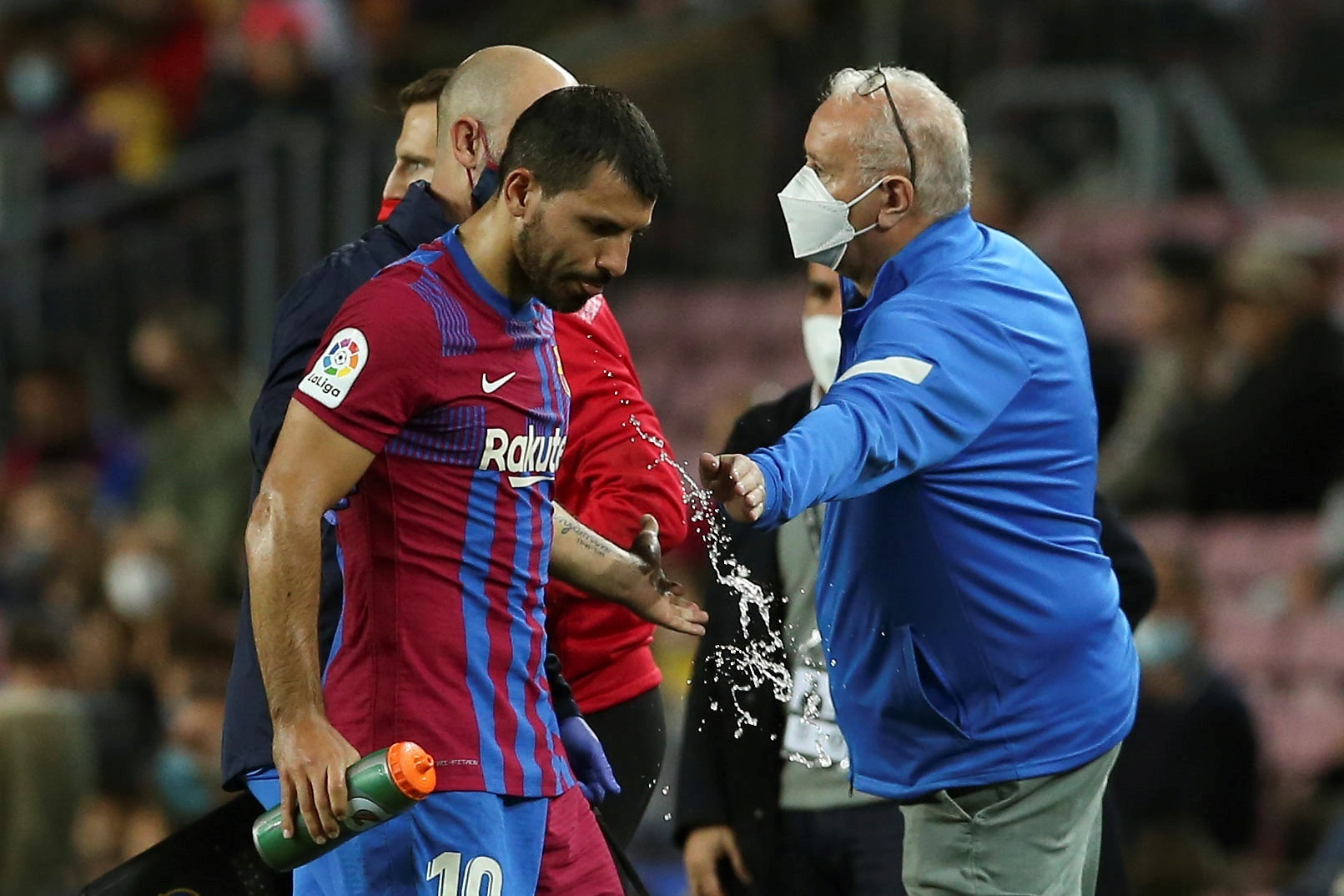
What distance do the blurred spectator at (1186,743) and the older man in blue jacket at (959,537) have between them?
3.26m

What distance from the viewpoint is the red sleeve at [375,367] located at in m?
3.63

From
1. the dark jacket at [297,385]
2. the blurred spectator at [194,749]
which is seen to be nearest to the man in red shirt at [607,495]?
the dark jacket at [297,385]

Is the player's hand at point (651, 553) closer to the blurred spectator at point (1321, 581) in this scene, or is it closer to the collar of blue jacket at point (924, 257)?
the collar of blue jacket at point (924, 257)

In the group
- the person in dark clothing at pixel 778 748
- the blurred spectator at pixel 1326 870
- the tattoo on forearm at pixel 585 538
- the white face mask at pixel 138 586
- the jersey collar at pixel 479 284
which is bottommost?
the blurred spectator at pixel 1326 870

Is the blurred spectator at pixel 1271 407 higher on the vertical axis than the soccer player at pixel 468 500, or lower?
lower

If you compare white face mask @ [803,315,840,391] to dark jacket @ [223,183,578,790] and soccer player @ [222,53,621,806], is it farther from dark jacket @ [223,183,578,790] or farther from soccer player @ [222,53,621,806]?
dark jacket @ [223,183,578,790]

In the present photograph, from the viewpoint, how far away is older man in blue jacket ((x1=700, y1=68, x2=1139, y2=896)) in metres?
4.09

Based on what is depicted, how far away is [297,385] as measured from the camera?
3.95m

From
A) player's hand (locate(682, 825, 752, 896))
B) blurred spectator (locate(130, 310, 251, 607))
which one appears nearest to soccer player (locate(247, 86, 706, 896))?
player's hand (locate(682, 825, 752, 896))

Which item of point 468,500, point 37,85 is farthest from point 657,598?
point 37,85

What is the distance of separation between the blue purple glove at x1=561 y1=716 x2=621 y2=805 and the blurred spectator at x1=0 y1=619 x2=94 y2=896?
4.92m

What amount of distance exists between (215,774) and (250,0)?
611 centimetres

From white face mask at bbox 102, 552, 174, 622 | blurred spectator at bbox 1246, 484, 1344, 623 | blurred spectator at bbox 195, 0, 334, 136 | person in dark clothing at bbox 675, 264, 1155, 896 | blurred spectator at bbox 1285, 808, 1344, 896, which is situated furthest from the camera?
blurred spectator at bbox 195, 0, 334, 136

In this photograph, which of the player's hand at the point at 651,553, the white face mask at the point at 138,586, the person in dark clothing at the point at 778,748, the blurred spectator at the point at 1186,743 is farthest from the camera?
the white face mask at the point at 138,586
